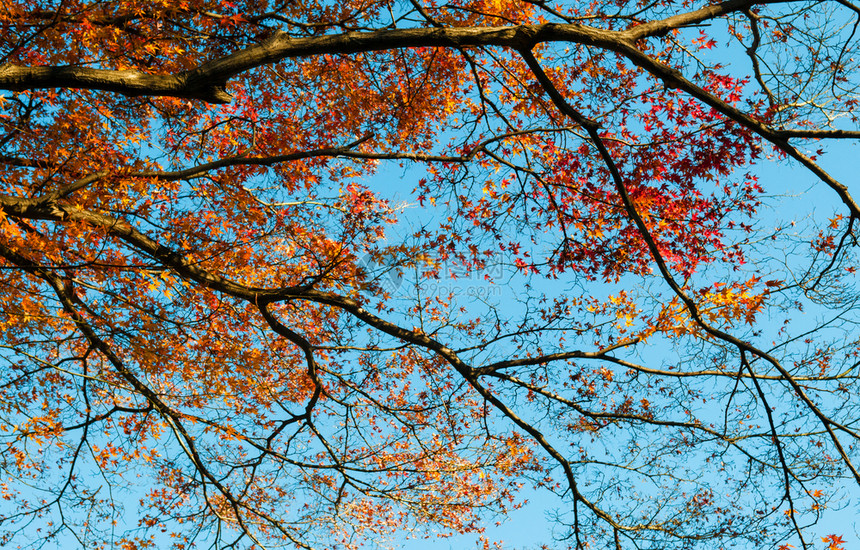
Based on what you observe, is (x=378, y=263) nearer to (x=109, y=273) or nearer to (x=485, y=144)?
(x=485, y=144)

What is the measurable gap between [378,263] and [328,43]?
2.48 m

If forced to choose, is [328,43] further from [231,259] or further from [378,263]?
[231,259]

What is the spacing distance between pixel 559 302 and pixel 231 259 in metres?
3.83

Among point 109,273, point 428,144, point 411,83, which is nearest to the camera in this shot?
point 109,273

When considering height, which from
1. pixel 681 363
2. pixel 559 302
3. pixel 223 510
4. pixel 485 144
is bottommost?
pixel 223 510

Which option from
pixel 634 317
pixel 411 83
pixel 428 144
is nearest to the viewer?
pixel 634 317

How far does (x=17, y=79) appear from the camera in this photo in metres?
4.30

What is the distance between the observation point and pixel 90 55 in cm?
682

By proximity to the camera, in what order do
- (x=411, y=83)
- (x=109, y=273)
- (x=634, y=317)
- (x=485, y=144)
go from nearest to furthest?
(x=109, y=273) < (x=634, y=317) < (x=485, y=144) < (x=411, y=83)

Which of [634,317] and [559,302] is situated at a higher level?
[559,302]

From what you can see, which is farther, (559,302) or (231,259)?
(231,259)

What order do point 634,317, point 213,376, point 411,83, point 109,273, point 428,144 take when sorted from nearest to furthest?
point 109,273, point 634,317, point 213,376, point 411,83, point 428,144

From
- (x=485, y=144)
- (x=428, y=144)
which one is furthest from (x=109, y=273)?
(x=428, y=144)

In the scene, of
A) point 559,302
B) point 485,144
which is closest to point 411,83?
point 485,144
